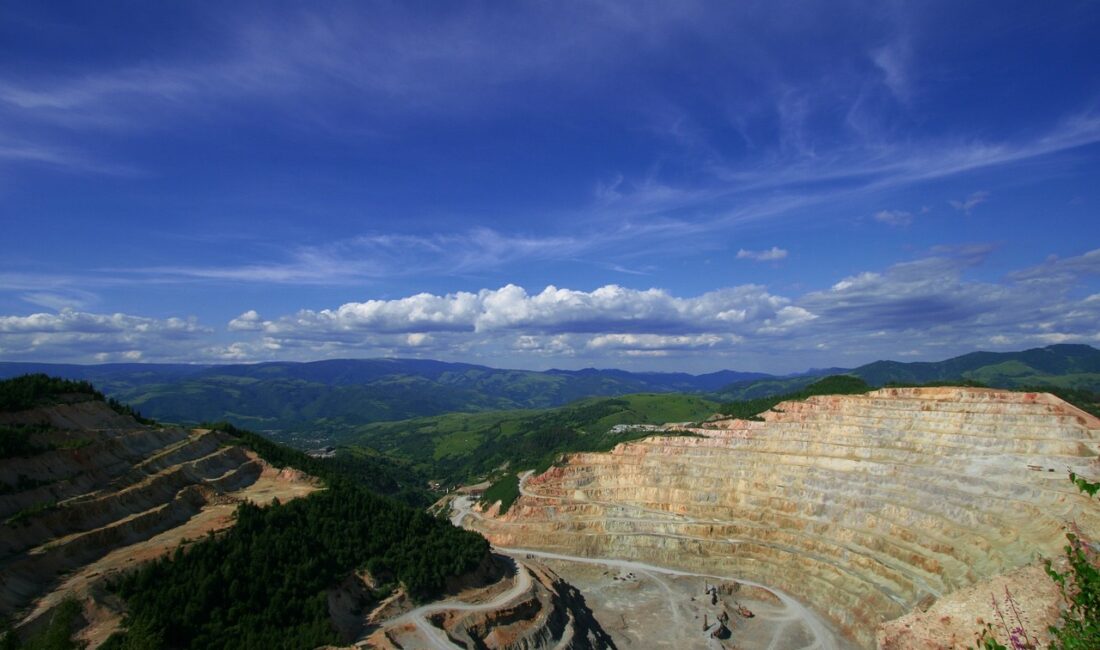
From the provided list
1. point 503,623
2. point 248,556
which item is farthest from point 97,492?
point 503,623

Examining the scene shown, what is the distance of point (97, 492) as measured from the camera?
198 ft

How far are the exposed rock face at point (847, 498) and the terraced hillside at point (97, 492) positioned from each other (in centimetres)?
5823

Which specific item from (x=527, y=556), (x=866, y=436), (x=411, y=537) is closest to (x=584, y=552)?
(x=527, y=556)

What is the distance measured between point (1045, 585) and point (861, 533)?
41.3 meters

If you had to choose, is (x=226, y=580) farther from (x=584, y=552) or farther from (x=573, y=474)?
(x=573, y=474)

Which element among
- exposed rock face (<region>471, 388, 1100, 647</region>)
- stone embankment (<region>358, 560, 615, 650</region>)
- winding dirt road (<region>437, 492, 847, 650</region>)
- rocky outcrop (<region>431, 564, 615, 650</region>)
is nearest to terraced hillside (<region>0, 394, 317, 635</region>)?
stone embankment (<region>358, 560, 615, 650</region>)

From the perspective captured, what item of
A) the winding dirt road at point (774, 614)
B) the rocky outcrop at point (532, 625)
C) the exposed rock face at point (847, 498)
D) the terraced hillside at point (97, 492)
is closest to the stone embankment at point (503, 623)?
the rocky outcrop at point (532, 625)

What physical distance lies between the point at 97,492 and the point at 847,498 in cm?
10049

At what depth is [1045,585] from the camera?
1893 inches

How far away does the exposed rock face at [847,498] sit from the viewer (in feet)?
241

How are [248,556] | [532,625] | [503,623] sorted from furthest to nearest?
[532,625]
[503,623]
[248,556]

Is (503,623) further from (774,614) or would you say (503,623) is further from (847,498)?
(847,498)

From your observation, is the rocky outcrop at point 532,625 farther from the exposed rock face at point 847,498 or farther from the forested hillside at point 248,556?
the exposed rock face at point 847,498

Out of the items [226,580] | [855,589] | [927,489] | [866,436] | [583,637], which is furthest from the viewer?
[866,436]
